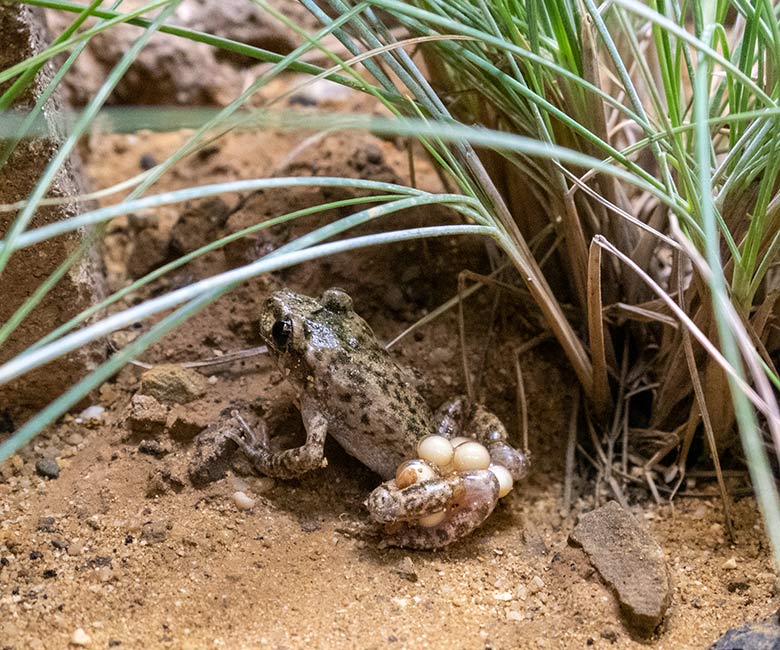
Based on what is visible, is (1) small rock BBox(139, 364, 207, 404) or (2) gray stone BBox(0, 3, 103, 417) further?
(1) small rock BBox(139, 364, 207, 404)

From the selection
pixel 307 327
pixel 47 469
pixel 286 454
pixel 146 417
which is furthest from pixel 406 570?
pixel 47 469

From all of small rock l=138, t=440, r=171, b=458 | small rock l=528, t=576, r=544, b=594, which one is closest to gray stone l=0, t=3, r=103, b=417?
small rock l=138, t=440, r=171, b=458

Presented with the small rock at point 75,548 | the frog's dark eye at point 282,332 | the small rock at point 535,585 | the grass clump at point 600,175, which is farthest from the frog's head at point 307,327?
the small rock at point 535,585

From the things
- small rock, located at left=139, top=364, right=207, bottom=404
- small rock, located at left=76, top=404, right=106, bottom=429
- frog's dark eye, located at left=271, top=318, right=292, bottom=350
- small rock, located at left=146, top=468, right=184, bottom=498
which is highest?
frog's dark eye, located at left=271, top=318, right=292, bottom=350

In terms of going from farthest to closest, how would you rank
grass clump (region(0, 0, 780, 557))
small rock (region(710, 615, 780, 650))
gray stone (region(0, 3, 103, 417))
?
gray stone (region(0, 3, 103, 417)) → small rock (region(710, 615, 780, 650)) → grass clump (region(0, 0, 780, 557))

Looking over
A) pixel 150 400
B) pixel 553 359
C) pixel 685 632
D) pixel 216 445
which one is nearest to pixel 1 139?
pixel 150 400

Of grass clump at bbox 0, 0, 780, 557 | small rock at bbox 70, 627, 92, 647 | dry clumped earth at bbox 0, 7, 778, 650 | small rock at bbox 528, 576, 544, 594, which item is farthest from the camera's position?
small rock at bbox 528, 576, 544, 594

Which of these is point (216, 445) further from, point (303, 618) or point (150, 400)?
point (303, 618)

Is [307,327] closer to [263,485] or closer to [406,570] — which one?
[263,485]

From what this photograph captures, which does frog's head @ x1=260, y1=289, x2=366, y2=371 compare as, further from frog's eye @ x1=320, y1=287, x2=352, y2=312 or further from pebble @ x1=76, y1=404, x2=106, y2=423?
pebble @ x1=76, y1=404, x2=106, y2=423
